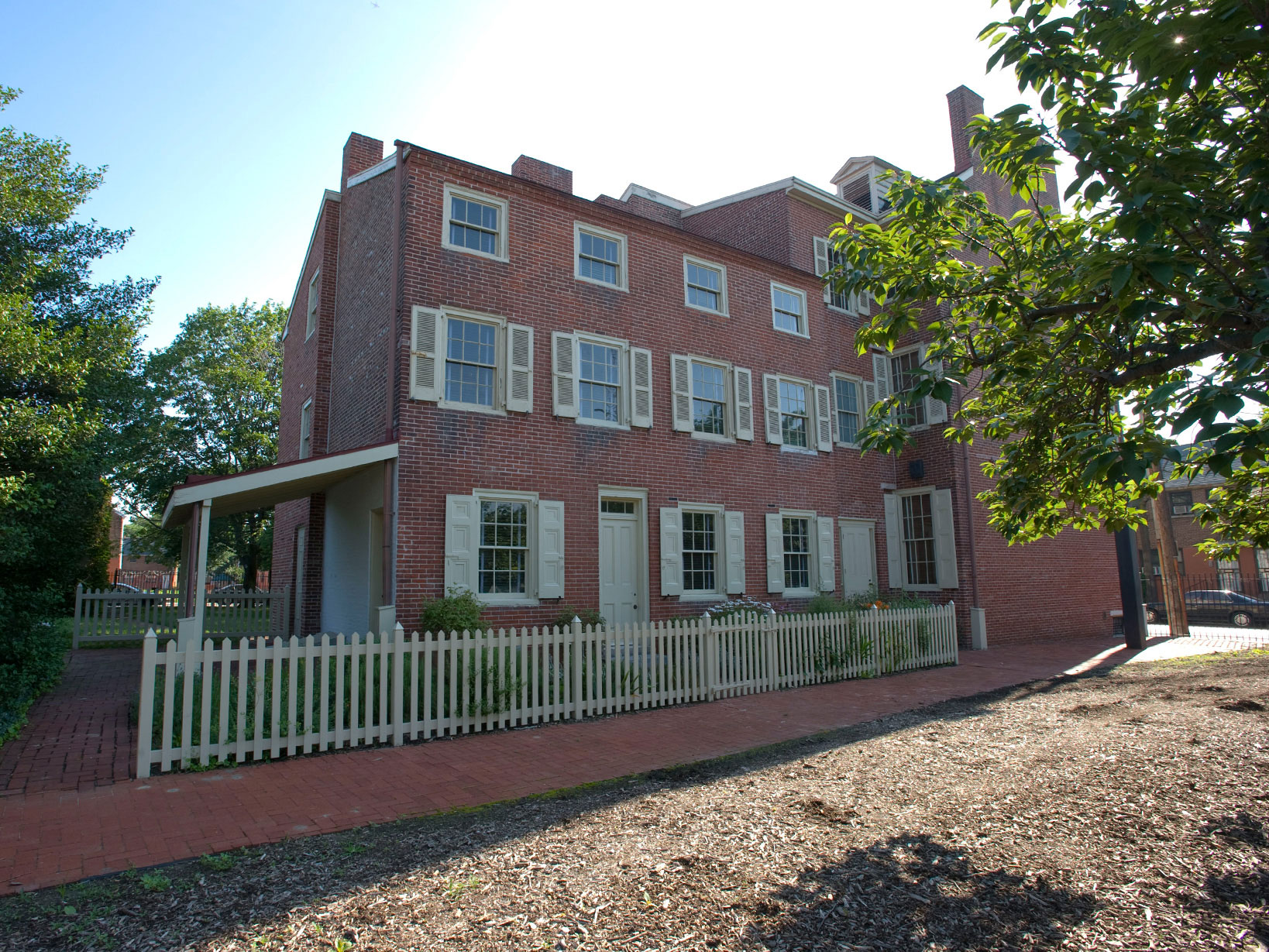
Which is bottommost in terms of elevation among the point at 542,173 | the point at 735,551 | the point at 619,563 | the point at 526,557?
the point at 619,563

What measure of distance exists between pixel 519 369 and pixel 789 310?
7.35 m

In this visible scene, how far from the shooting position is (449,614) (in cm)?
1020

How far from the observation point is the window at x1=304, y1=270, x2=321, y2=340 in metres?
15.5

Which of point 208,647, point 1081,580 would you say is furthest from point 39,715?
point 1081,580

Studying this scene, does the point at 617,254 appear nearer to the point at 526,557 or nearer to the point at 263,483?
the point at 526,557

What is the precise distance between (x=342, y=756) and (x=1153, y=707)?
8.65 meters

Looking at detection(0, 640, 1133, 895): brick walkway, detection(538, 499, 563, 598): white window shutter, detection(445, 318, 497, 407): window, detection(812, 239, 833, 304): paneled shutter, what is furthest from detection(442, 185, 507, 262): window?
detection(812, 239, 833, 304): paneled shutter

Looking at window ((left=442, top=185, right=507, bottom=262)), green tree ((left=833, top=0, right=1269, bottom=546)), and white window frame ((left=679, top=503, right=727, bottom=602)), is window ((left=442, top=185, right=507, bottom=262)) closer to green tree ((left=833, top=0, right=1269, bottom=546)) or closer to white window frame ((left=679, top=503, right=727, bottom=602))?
white window frame ((left=679, top=503, right=727, bottom=602))

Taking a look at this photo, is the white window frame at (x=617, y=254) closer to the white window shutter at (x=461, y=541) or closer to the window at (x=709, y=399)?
the window at (x=709, y=399)

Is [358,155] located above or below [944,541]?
above

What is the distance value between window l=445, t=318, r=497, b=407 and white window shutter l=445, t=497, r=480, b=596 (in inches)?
64.9

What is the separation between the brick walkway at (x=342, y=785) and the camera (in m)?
4.54

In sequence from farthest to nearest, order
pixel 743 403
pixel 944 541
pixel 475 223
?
pixel 944 541 < pixel 743 403 < pixel 475 223

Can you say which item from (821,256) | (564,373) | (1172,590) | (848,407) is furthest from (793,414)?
(1172,590)
